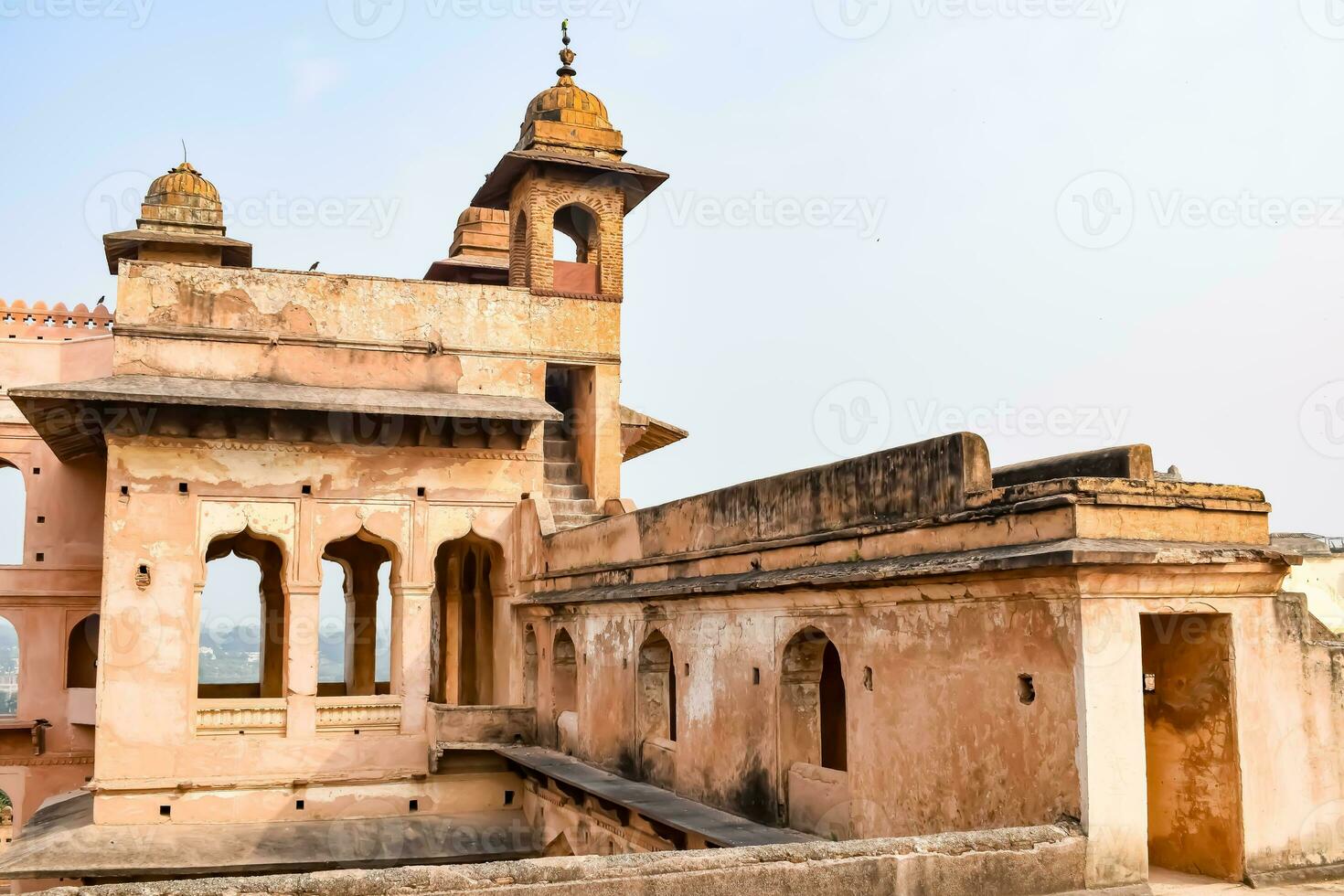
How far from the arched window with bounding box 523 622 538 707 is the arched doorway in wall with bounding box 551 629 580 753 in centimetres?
86

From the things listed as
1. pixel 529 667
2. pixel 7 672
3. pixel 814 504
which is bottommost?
pixel 7 672

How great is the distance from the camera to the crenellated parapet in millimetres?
19234

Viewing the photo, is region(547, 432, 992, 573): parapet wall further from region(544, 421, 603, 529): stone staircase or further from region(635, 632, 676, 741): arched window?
region(544, 421, 603, 529): stone staircase

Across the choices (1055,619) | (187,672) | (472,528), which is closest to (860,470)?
(1055,619)

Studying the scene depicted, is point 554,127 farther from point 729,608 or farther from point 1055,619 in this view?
point 1055,619

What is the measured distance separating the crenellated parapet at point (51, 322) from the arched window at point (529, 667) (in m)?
8.94

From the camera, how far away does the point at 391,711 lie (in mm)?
15164

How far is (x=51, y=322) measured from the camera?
19500 mm

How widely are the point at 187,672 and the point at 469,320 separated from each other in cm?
511

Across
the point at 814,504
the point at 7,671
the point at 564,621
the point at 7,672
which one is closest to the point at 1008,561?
the point at 814,504

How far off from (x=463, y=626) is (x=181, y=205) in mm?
8349

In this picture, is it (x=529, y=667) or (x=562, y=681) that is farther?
(x=529, y=667)

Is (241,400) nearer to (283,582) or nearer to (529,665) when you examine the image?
(283,582)

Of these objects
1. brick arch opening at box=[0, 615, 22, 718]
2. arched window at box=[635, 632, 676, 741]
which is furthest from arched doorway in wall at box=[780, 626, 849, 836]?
brick arch opening at box=[0, 615, 22, 718]
